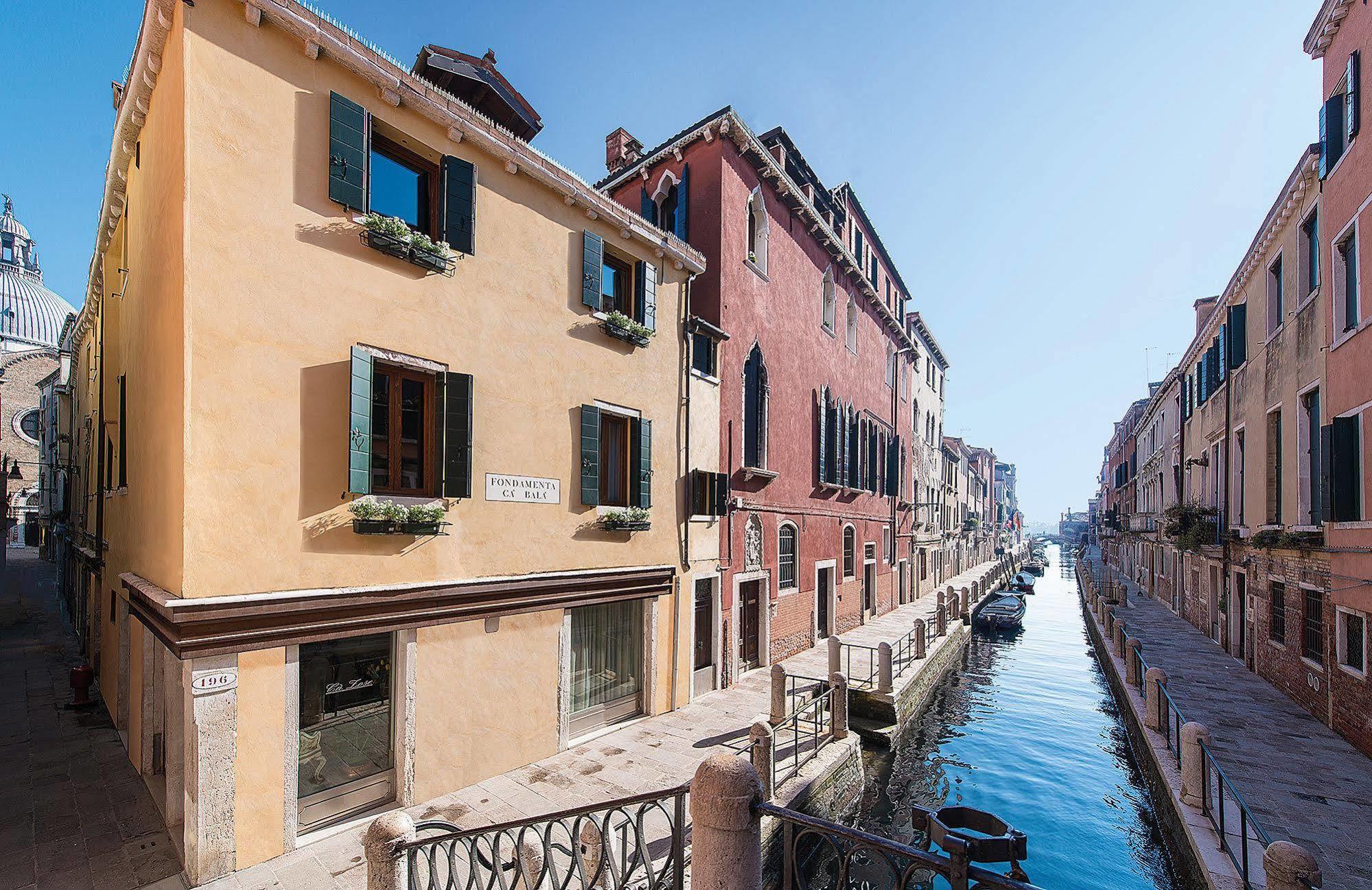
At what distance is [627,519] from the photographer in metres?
9.83

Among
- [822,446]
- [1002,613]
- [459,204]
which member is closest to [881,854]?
[459,204]

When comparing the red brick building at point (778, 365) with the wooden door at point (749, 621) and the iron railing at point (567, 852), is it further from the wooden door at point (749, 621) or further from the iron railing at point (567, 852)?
the iron railing at point (567, 852)

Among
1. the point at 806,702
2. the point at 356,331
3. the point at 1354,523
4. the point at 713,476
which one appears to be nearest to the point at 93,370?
the point at 356,331

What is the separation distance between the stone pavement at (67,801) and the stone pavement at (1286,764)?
1217 cm

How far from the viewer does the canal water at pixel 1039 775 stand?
9562mm

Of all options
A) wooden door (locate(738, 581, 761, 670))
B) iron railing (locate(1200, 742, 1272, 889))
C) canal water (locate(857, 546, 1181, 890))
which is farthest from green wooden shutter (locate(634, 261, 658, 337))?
iron railing (locate(1200, 742, 1272, 889))

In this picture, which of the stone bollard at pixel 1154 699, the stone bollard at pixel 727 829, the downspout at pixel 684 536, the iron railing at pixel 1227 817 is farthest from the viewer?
the stone bollard at pixel 1154 699

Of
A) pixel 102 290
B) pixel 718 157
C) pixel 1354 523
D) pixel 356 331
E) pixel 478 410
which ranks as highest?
pixel 718 157

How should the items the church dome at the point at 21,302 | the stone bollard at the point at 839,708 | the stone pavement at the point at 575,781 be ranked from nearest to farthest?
1. the stone pavement at the point at 575,781
2. the stone bollard at the point at 839,708
3. the church dome at the point at 21,302

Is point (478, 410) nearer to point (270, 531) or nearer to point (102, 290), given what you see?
→ point (270, 531)

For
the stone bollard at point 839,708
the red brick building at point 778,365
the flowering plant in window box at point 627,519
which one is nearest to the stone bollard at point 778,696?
the stone bollard at point 839,708

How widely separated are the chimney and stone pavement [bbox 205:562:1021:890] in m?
14.0

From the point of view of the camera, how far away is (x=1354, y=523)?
943cm

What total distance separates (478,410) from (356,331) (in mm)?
1702
